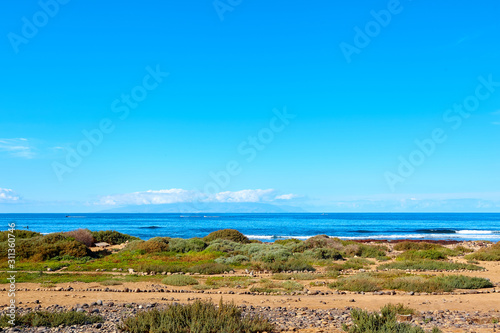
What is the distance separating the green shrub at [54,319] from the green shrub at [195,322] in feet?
4.60

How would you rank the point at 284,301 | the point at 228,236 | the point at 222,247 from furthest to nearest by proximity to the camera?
the point at 228,236, the point at 222,247, the point at 284,301

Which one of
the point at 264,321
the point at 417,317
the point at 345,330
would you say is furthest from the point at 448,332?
the point at 264,321

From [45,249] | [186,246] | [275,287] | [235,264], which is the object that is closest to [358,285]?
[275,287]

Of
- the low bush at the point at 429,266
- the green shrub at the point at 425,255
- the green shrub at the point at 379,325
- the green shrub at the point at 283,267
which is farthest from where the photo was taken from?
the green shrub at the point at 425,255

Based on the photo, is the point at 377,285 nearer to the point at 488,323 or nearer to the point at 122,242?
the point at 488,323

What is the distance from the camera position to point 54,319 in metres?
9.73

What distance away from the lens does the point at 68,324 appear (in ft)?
31.9

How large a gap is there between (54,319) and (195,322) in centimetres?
396

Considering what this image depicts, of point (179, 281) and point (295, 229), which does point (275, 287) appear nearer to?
point (179, 281)

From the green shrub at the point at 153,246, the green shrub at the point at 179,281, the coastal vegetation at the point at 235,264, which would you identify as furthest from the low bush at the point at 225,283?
the green shrub at the point at 153,246

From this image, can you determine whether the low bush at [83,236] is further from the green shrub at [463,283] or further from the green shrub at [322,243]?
the green shrub at [463,283]

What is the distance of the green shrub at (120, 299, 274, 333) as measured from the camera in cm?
837

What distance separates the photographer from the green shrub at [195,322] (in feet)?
27.5

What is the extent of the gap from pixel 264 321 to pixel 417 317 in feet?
15.1
